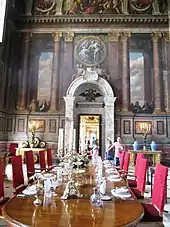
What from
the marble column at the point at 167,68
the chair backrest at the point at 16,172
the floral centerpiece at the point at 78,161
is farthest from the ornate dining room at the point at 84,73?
the chair backrest at the point at 16,172

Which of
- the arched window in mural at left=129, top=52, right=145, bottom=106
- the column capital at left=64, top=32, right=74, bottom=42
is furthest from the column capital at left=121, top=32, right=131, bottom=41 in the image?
the column capital at left=64, top=32, right=74, bottom=42

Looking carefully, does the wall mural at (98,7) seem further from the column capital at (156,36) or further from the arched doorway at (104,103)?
the arched doorway at (104,103)

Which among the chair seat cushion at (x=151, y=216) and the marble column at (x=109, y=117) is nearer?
the chair seat cushion at (x=151, y=216)

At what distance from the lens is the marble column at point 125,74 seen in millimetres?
12492

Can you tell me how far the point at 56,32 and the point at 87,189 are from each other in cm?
1226

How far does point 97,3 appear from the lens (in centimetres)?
1385

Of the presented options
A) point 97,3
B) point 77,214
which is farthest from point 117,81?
point 77,214

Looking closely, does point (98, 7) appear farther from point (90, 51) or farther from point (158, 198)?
point (158, 198)

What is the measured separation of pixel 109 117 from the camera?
12305 mm

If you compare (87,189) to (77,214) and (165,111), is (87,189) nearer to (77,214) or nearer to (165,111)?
(77,214)

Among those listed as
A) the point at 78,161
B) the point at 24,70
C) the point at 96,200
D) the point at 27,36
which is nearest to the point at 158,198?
the point at 96,200

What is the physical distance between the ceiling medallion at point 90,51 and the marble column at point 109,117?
243cm

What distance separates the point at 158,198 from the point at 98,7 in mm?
13399

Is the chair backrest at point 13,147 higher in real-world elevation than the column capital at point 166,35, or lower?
lower
